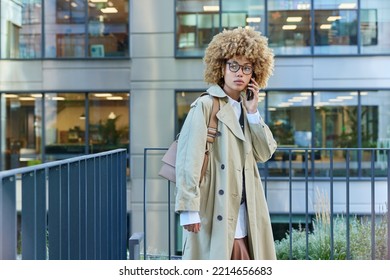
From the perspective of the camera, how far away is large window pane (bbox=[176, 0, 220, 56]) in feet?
46.3

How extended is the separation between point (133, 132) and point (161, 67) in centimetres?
193

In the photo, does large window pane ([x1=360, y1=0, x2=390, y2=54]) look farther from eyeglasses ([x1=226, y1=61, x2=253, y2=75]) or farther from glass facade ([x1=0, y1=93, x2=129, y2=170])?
eyeglasses ([x1=226, y1=61, x2=253, y2=75])

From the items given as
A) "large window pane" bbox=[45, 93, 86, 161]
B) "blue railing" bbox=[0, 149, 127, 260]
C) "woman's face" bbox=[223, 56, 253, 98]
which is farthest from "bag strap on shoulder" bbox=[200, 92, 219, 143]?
"large window pane" bbox=[45, 93, 86, 161]

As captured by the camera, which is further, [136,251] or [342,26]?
[342,26]

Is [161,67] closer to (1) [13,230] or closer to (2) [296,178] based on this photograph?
(2) [296,178]

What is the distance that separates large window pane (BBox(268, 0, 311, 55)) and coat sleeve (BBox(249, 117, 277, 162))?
462 inches

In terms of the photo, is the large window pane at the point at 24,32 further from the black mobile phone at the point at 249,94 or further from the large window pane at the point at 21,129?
the black mobile phone at the point at 249,94

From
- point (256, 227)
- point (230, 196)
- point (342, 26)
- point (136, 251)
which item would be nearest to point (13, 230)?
point (230, 196)

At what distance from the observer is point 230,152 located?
2.70 meters

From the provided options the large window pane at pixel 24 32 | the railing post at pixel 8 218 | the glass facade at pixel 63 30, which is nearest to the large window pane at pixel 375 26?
the glass facade at pixel 63 30

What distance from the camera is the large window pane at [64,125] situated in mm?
14523

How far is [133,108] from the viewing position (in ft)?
46.6

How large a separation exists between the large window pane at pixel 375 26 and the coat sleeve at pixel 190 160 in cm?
1256

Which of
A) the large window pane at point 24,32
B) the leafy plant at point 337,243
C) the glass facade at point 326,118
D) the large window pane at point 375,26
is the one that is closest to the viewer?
the leafy plant at point 337,243
